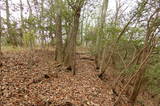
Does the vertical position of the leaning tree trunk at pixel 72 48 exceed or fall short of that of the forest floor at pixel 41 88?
it exceeds it

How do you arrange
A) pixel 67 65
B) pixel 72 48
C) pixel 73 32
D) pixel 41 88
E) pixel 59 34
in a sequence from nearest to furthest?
pixel 41 88 → pixel 73 32 → pixel 72 48 → pixel 67 65 → pixel 59 34

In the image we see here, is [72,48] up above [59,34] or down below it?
below

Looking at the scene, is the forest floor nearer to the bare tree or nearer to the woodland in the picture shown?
the woodland

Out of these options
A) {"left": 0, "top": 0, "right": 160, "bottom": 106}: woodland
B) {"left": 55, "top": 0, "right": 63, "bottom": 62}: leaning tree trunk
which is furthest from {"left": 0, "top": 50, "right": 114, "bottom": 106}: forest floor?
{"left": 55, "top": 0, "right": 63, "bottom": 62}: leaning tree trunk

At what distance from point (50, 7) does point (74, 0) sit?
3045 millimetres

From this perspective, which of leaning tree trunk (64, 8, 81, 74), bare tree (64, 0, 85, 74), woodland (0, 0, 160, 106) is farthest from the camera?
leaning tree trunk (64, 8, 81, 74)

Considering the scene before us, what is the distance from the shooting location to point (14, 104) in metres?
3.59

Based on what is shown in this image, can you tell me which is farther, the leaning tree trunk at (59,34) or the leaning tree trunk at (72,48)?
the leaning tree trunk at (59,34)

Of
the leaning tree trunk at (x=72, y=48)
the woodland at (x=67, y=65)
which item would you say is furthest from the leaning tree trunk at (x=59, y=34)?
the leaning tree trunk at (x=72, y=48)

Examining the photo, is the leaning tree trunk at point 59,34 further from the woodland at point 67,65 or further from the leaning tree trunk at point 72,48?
the leaning tree trunk at point 72,48

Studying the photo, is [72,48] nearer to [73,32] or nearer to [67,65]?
[73,32]

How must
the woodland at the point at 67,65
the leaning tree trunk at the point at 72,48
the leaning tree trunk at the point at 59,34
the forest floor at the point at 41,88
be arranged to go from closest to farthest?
the forest floor at the point at 41,88 → the woodland at the point at 67,65 → the leaning tree trunk at the point at 72,48 → the leaning tree trunk at the point at 59,34

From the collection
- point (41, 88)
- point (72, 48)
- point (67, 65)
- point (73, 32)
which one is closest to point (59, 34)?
point (73, 32)

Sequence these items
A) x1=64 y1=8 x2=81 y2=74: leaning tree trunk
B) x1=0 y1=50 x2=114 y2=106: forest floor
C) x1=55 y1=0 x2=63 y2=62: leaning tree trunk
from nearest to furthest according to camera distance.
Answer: x1=0 y1=50 x2=114 y2=106: forest floor, x1=64 y1=8 x2=81 y2=74: leaning tree trunk, x1=55 y1=0 x2=63 y2=62: leaning tree trunk
